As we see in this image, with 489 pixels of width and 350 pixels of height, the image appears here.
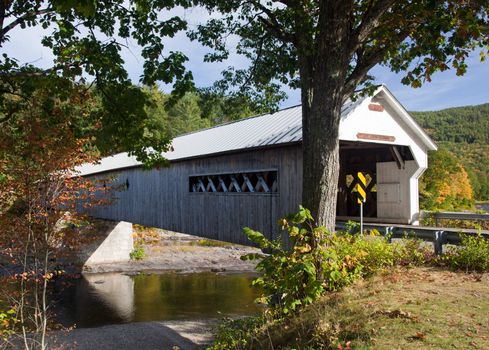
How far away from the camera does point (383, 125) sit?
11.0m

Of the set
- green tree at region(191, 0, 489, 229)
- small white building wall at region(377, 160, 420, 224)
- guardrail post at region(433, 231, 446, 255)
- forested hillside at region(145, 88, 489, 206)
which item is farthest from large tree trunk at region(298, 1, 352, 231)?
small white building wall at region(377, 160, 420, 224)

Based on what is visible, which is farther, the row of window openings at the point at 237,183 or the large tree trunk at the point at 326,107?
the row of window openings at the point at 237,183

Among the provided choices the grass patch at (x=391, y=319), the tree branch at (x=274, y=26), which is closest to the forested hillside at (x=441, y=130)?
the tree branch at (x=274, y=26)

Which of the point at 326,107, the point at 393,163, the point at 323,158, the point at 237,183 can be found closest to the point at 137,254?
the point at 237,183

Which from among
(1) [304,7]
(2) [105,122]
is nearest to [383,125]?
(1) [304,7]

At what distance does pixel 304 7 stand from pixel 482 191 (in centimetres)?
6654

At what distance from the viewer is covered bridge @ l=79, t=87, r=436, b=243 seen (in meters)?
10.2

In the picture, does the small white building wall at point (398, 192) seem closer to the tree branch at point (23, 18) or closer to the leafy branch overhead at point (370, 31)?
the leafy branch overhead at point (370, 31)

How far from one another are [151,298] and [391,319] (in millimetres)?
13858

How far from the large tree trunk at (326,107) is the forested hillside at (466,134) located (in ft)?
183

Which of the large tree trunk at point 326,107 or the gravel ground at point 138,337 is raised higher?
the large tree trunk at point 326,107

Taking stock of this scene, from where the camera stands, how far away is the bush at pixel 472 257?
682cm

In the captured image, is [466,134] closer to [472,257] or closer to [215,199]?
[215,199]

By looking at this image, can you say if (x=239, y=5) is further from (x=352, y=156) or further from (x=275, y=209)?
(x=352, y=156)
